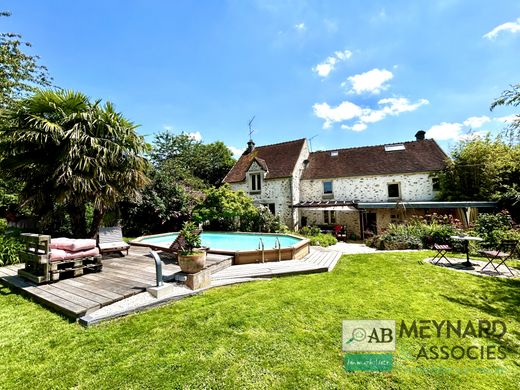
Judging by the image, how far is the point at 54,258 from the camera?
541 cm

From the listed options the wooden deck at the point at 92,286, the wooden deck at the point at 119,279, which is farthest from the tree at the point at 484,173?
the wooden deck at the point at 92,286

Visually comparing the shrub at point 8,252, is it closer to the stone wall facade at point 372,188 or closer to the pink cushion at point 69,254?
the pink cushion at point 69,254

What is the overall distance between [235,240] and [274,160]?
10.4 m

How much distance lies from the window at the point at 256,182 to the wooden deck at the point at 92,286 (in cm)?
1461

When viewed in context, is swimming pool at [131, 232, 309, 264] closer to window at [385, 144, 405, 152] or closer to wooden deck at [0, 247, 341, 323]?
wooden deck at [0, 247, 341, 323]

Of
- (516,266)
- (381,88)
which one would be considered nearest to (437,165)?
(381,88)

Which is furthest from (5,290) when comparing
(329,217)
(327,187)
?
(327,187)

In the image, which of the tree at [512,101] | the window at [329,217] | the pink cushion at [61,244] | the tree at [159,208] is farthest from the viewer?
the window at [329,217]

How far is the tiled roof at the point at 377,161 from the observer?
18.2 m

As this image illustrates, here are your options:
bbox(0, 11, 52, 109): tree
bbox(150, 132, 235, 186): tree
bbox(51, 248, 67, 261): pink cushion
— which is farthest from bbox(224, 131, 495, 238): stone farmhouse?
bbox(51, 248, 67, 261): pink cushion

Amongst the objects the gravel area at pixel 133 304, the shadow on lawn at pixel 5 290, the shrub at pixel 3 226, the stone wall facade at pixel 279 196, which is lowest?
the gravel area at pixel 133 304

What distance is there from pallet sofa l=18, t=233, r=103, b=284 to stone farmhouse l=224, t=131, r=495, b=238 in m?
15.5

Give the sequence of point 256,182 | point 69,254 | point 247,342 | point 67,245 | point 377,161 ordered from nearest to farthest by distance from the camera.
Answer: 1. point 247,342
2. point 69,254
3. point 67,245
4. point 377,161
5. point 256,182

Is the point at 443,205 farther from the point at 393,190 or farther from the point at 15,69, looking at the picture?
the point at 15,69
